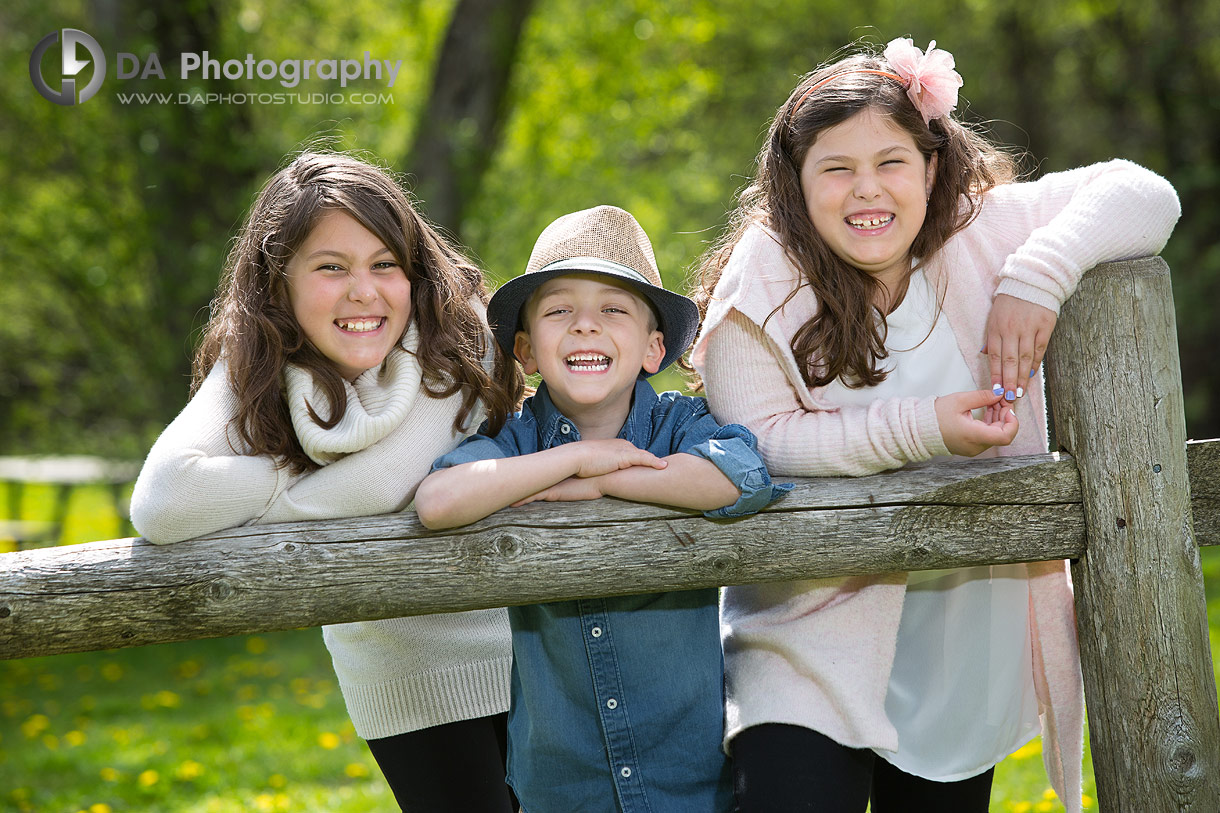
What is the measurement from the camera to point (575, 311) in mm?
2258

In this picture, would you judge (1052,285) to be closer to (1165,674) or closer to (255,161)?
(1165,674)

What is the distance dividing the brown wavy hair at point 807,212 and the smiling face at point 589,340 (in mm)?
323

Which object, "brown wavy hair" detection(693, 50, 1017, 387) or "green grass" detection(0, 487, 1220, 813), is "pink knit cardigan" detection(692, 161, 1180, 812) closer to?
"brown wavy hair" detection(693, 50, 1017, 387)

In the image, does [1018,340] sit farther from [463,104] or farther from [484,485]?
[463,104]

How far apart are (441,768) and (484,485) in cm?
84

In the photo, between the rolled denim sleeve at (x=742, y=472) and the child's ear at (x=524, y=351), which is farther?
the child's ear at (x=524, y=351)

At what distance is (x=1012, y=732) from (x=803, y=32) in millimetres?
12324

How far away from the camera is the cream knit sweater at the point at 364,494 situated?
6.88ft

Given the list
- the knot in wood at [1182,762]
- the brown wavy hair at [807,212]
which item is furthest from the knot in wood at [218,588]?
the knot in wood at [1182,762]

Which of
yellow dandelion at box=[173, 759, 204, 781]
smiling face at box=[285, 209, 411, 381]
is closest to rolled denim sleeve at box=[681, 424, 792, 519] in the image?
smiling face at box=[285, 209, 411, 381]

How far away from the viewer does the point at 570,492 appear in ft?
6.98

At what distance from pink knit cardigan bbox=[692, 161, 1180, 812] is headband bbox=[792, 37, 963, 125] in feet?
0.85

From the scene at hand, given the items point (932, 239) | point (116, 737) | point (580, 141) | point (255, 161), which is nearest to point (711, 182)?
point (580, 141)

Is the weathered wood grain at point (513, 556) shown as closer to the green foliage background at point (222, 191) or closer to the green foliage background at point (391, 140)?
the green foliage background at point (222, 191)
